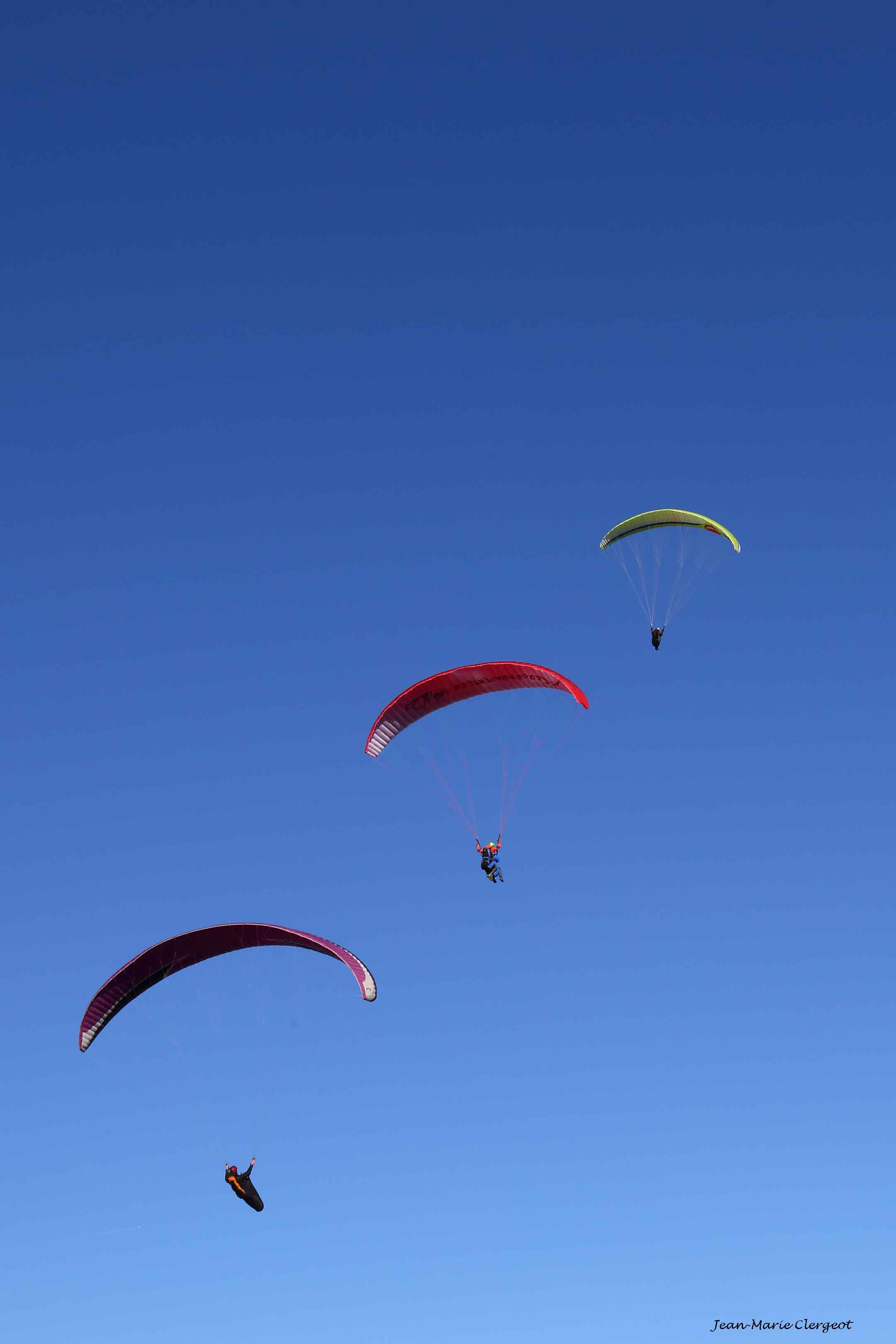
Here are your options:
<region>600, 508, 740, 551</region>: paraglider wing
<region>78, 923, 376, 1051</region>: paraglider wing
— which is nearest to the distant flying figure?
<region>78, 923, 376, 1051</region>: paraglider wing

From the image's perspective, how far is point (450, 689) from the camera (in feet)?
125

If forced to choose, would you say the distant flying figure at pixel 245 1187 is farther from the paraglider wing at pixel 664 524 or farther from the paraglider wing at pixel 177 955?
the paraglider wing at pixel 664 524

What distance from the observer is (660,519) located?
43781 mm

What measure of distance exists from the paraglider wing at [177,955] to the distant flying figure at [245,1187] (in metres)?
4.96

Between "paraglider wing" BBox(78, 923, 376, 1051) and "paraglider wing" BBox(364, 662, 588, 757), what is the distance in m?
5.52

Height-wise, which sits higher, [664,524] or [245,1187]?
[664,524]

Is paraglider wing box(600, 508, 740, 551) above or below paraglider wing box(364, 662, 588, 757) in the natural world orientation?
above

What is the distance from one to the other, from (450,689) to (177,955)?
10.1m

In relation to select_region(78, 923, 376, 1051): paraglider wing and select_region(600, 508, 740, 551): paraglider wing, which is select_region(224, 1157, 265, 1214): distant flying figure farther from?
select_region(600, 508, 740, 551): paraglider wing

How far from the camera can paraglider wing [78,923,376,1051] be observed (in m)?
35.3

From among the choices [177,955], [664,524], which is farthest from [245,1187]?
[664,524]

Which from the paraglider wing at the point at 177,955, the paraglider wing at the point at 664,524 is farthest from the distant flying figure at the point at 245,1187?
the paraglider wing at the point at 664,524

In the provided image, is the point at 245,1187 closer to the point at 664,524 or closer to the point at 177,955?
the point at 177,955

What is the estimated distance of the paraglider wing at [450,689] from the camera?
37469mm
